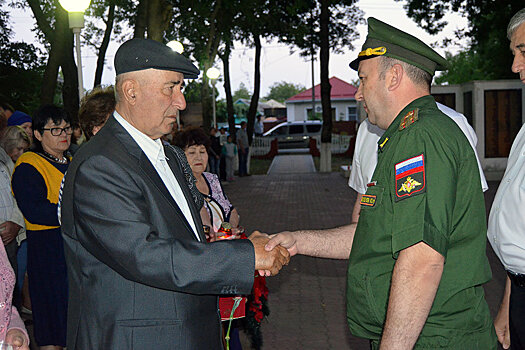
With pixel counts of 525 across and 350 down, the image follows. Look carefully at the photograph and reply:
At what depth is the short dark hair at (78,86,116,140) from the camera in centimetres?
427

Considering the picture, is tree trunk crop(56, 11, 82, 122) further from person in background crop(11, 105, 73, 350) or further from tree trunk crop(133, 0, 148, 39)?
person in background crop(11, 105, 73, 350)

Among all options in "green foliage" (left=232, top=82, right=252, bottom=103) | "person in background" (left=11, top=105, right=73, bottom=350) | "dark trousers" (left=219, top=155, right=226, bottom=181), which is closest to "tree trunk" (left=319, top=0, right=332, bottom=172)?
"dark trousers" (left=219, top=155, right=226, bottom=181)

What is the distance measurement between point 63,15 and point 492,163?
42.5 ft

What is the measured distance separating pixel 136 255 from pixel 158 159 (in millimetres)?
535

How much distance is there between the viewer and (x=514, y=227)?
311 cm

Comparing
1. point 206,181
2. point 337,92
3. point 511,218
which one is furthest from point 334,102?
point 511,218

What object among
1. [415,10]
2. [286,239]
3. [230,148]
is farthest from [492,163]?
[286,239]

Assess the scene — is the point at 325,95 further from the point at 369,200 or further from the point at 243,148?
the point at 369,200

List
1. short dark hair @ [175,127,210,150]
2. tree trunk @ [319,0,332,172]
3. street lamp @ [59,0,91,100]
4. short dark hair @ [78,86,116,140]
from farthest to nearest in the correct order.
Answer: tree trunk @ [319,0,332,172]
street lamp @ [59,0,91,100]
short dark hair @ [175,127,210,150]
short dark hair @ [78,86,116,140]

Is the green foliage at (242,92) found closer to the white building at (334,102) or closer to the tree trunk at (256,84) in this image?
the white building at (334,102)

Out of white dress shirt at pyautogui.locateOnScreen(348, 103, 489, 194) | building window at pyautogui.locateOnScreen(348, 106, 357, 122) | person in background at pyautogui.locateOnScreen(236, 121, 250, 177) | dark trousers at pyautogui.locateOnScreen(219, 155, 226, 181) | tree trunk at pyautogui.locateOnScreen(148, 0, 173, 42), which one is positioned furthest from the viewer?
building window at pyautogui.locateOnScreen(348, 106, 357, 122)

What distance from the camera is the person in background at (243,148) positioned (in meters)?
21.8

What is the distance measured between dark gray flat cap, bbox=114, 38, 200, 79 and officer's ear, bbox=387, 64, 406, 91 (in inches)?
35.4

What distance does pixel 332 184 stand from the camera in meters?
19.2
